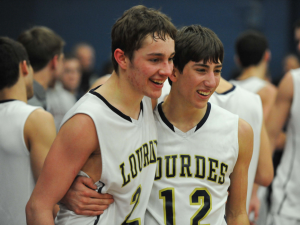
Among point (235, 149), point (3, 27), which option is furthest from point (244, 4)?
point (235, 149)

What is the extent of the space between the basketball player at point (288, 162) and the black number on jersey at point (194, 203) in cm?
157

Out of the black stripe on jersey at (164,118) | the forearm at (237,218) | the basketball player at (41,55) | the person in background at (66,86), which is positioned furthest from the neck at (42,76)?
the person in background at (66,86)

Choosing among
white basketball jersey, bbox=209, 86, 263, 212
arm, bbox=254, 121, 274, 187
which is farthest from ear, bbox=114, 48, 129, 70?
arm, bbox=254, 121, 274, 187

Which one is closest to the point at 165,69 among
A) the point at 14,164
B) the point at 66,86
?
the point at 14,164

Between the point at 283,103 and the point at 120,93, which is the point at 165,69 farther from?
the point at 283,103

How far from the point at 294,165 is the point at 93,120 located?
Result: 7.64ft

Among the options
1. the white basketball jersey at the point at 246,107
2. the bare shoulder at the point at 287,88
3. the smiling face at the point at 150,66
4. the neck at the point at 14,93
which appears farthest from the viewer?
the bare shoulder at the point at 287,88

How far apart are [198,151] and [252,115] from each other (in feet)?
2.54

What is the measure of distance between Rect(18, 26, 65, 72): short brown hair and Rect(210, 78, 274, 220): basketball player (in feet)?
5.27

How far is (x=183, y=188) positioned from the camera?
6.71 ft

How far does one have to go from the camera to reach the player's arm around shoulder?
210 centimetres

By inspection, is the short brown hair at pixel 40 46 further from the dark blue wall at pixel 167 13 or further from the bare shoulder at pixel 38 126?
the dark blue wall at pixel 167 13

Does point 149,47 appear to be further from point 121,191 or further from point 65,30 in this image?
point 65,30

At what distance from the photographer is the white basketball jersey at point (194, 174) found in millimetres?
2025
